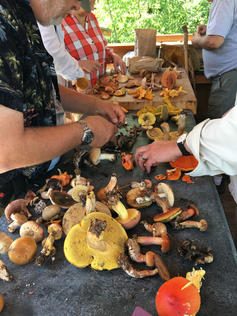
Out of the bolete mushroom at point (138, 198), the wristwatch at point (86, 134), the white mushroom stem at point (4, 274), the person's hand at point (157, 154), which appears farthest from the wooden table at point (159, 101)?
the white mushroom stem at point (4, 274)

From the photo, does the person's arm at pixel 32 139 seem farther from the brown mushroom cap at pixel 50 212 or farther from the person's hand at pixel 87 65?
the person's hand at pixel 87 65

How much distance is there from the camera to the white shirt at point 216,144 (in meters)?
1.22

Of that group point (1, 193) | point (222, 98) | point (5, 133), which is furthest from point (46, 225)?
point (222, 98)

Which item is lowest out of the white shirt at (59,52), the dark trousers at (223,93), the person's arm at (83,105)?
the dark trousers at (223,93)

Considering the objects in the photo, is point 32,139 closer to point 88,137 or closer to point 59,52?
point 88,137

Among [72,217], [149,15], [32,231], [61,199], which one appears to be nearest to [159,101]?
[61,199]

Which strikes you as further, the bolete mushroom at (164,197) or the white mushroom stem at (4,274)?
the bolete mushroom at (164,197)

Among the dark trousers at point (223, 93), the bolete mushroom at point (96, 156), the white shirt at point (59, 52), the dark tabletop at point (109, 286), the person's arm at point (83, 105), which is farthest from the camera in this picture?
the dark trousers at point (223, 93)

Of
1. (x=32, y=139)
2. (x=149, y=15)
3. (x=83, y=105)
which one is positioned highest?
(x=149, y=15)

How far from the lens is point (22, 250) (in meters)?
1.12

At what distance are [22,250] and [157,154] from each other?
86cm

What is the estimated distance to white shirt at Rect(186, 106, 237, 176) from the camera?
1.22 metres

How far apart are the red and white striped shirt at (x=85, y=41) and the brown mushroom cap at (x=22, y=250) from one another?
2.36 meters

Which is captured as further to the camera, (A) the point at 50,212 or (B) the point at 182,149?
(B) the point at 182,149
